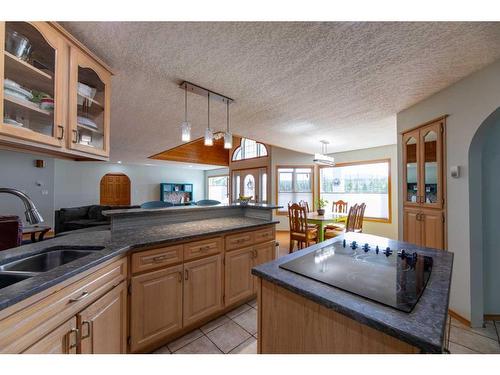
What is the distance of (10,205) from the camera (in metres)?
4.99

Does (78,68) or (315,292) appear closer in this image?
(315,292)

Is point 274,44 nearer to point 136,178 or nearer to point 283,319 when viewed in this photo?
point 283,319

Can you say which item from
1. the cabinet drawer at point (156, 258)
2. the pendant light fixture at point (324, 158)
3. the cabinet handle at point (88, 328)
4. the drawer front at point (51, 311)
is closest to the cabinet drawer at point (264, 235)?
the cabinet drawer at point (156, 258)

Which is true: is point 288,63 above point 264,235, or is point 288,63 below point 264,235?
above

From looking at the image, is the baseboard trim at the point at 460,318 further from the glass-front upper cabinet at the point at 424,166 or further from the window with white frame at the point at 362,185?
the window with white frame at the point at 362,185

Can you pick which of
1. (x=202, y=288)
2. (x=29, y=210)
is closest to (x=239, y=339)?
(x=202, y=288)

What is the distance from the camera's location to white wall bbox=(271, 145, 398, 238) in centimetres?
463

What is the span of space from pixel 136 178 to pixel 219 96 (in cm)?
737

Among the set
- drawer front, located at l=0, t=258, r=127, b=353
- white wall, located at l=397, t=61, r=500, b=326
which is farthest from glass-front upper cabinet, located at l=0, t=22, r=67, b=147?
white wall, located at l=397, t=61, r=500, b=326

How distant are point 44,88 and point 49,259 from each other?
1.07 meters

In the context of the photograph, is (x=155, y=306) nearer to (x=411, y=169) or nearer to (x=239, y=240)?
(x=239, y=240)

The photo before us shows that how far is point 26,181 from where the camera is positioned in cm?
533

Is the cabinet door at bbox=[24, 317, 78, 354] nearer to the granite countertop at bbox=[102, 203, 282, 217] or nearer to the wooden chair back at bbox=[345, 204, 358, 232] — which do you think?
the granite countertop at bbox=[102, 203, 282, 217]
